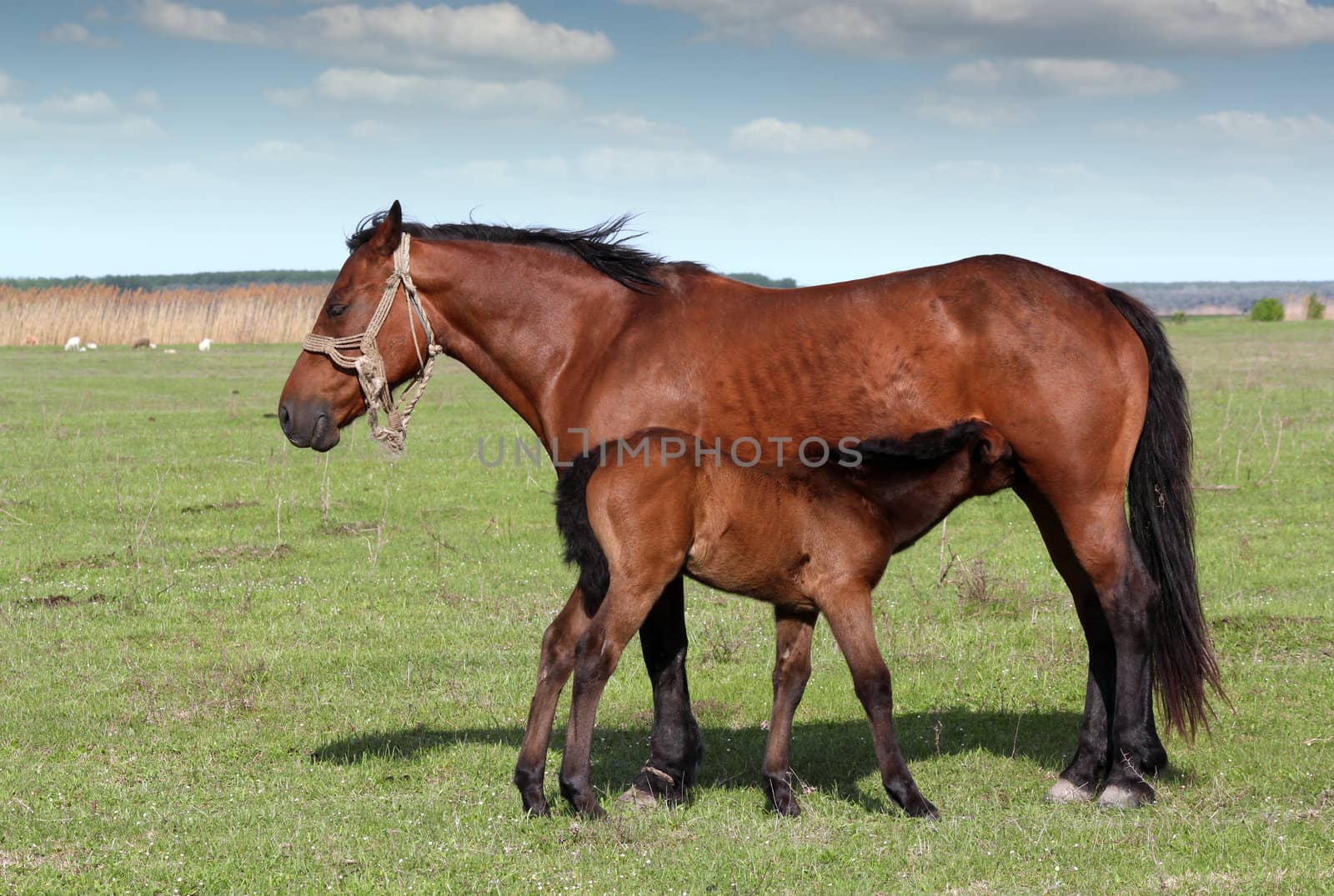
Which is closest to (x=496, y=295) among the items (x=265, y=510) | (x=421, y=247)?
(x=421, y=247)

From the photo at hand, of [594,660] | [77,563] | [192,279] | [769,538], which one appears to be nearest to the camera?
[594,660]

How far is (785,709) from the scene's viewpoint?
5.45 m

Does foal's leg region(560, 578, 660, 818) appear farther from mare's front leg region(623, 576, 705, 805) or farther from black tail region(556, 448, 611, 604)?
mare's front leg region(623, 576, 705, 805)

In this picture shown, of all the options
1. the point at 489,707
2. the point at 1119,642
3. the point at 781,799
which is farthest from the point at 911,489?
the point at 489,707

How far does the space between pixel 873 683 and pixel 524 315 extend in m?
2.34

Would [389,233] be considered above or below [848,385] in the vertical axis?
above

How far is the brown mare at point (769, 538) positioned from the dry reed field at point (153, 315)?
32.9 meters

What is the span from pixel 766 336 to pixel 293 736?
3.25 metres

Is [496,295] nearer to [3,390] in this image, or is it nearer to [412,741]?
[412,741]

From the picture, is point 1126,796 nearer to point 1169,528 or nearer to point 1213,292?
point 1169,528

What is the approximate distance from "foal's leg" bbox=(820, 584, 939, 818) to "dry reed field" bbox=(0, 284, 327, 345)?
3323 centimetres

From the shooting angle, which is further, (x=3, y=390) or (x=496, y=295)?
(x=3, y=390)

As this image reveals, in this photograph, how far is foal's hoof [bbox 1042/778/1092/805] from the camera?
5.68m

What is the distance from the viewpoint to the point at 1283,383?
909 inches
